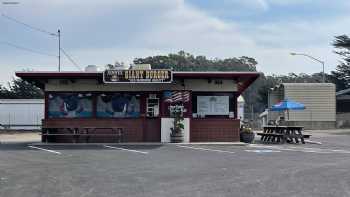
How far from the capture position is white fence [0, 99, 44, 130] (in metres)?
50.1

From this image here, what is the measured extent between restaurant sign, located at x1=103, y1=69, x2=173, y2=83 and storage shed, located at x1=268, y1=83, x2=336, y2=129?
32.0 m

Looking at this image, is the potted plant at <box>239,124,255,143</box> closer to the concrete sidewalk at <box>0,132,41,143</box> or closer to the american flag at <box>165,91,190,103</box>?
the american flag at <box>165,91,190,103</box>

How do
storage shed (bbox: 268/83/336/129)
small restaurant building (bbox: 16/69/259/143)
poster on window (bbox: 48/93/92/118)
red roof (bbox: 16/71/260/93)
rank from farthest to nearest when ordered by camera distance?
storage shed (bbox: 268/83/336/129) < poster on window (bbox: 48/93/92/118) < small restaurant building (bbox: 16/69/259/143) < red roof (bbox: 16/71/260/93)

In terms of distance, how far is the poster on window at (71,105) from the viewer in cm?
2933

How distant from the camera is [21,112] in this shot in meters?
50.5

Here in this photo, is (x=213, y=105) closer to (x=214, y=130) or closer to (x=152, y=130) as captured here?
(x=214, y=130)

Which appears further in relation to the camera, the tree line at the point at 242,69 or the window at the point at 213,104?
the tree line at the point at 242,69

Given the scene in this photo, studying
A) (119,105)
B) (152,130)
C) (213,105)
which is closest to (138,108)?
(119,105)

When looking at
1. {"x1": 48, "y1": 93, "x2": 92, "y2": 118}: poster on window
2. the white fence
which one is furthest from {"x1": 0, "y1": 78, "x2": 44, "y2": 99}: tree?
{"x1": 48, "y1": 93, "x2": 92, "y2": 118}: poster on window

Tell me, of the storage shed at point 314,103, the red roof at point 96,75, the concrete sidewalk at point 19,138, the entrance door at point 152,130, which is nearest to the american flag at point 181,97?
the red roof at point 96,75

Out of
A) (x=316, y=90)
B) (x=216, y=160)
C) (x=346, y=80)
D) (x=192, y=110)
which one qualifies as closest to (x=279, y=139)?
(x=192, y=110)

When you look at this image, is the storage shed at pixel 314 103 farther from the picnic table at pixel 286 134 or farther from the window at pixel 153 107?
the window at pixel 153 107

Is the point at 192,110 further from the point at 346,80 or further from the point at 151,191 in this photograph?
the point at 346,80

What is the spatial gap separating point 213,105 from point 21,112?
84.3 feet
